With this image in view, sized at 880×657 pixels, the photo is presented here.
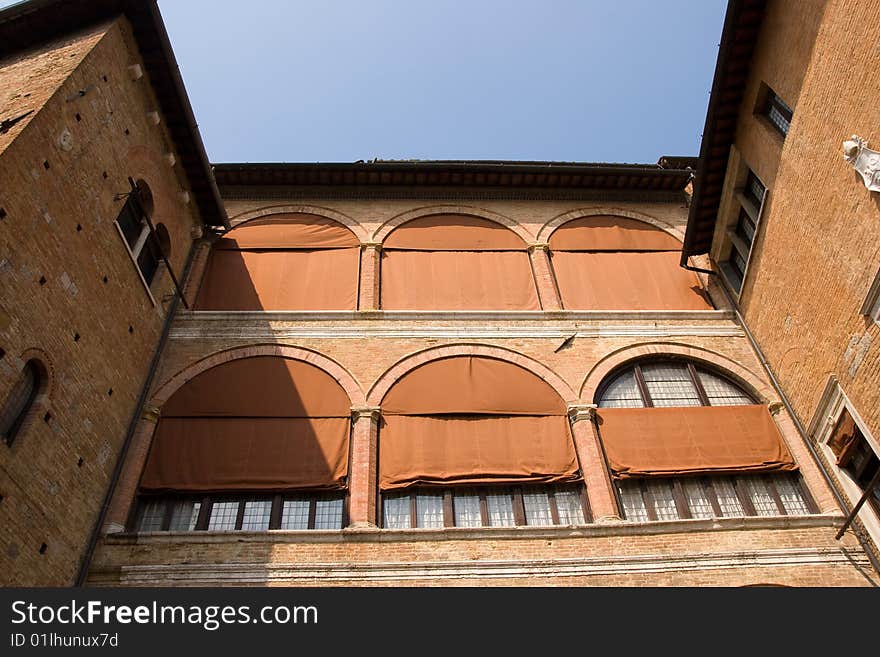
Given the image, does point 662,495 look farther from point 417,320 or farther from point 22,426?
point 22,426

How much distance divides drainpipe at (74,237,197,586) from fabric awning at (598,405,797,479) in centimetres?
851

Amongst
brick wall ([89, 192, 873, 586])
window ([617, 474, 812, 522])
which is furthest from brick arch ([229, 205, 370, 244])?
window ([617, 474, 812, 522])

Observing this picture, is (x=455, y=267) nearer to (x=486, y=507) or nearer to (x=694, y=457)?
(x=486, y=507)

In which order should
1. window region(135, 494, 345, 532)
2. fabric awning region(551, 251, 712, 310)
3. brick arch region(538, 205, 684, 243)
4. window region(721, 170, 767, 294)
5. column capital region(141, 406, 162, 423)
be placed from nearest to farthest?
window region(135, 494, 345, 532) < column capital region(141, 406, 162, 423) < window region(721, 170, 767, 294) < fabric awning region(551, 251, 712, 310) < brick arch region(538, 205, 684, 243)

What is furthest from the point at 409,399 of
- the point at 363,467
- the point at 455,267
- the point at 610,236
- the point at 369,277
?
the point at 610,236

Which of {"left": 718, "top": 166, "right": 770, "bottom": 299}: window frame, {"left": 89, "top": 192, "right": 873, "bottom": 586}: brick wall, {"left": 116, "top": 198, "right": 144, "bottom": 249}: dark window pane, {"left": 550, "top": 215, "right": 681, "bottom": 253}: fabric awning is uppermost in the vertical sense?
{"left": 550, "top": 215, "right": 681, "bottom": 253}: fabric awning

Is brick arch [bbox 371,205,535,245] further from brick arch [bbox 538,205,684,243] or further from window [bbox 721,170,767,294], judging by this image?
window [bbox 721,170,767,294]

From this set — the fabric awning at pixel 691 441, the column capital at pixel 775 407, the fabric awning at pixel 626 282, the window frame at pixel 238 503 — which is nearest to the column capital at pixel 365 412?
the window frame at pixel 238 503

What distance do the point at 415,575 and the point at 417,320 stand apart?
19.6ft

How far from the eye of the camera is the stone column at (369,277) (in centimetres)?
1612

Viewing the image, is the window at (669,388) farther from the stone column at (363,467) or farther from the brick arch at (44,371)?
the brick arch at (44,371)

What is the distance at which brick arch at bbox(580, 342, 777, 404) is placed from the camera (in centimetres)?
1428

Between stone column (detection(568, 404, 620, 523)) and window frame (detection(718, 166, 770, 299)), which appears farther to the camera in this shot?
window frame (detection(718, 166, 770, 299))

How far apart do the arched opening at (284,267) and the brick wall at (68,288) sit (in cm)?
249
